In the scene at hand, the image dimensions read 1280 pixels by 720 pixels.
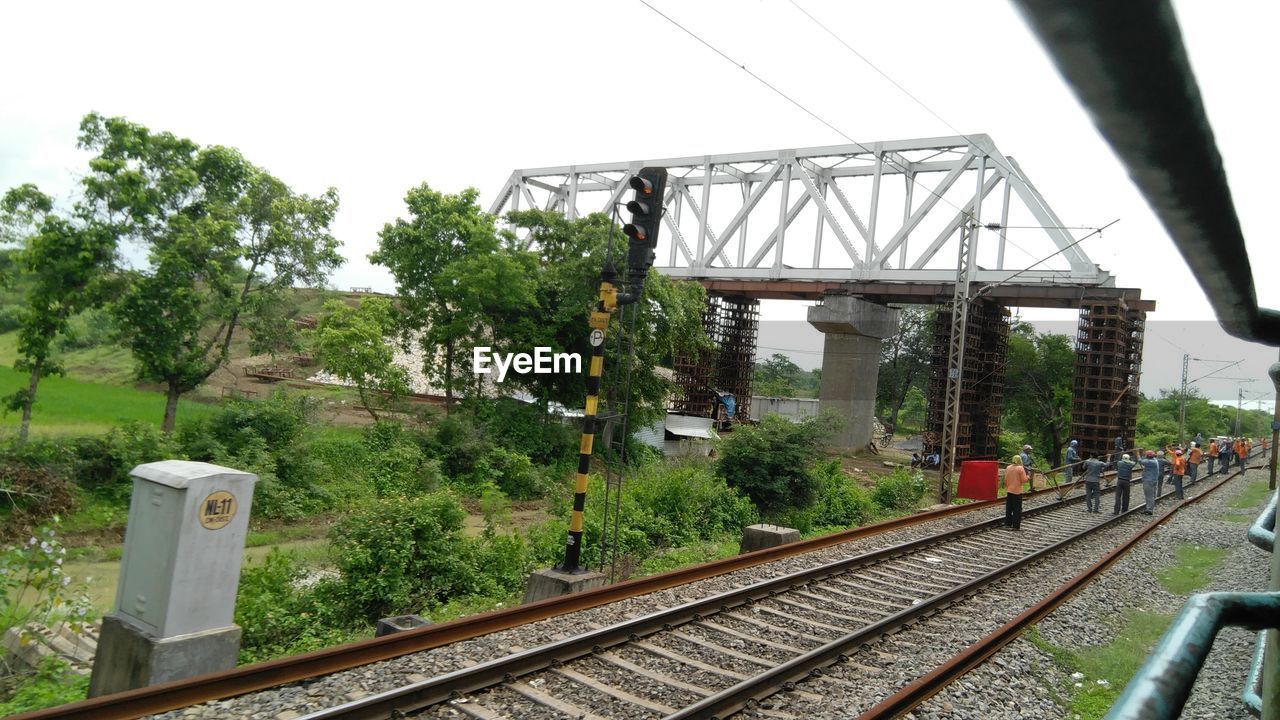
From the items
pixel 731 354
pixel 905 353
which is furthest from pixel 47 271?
pixel 905 353

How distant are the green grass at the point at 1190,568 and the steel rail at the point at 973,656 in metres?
0.98

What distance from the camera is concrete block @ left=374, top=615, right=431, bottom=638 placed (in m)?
7.28

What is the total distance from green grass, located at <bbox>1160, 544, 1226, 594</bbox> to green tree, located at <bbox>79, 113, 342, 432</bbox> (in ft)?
62.7

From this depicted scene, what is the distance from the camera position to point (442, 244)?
24484 millimetres

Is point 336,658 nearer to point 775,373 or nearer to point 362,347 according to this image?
point 362,347

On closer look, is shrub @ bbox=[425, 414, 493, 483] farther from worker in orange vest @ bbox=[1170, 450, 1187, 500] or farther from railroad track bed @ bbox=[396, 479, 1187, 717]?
Result: worker in orange vest @ bbox=[1170, 450, 1187, 500]

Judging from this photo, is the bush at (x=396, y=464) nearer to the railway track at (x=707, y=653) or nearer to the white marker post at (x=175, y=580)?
the railway track at (x=707, y=653)

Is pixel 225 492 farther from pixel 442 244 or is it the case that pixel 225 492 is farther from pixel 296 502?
pixel 442 244

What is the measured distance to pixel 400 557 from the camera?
10719 mm

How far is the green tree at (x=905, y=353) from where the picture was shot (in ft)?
196

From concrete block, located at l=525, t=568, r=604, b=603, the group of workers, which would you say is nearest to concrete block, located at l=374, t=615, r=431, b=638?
concrete block, located at l=525, t=568, r=604, b=603

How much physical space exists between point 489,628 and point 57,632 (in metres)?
4.73

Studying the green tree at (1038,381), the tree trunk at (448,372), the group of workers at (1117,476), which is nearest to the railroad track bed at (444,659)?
the group of workers at (1117,476)

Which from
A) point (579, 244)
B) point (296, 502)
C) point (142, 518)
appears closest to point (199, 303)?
point (296, 502)
